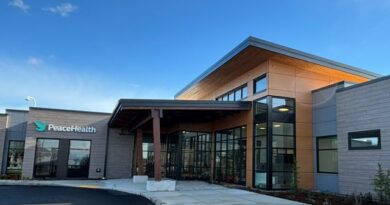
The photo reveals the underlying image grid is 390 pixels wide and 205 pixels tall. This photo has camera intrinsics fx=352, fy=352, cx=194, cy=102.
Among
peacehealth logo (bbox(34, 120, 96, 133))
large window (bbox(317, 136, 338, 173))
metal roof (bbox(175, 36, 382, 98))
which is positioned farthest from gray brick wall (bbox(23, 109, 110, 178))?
large window (bbox(317, 136, 338, 173))

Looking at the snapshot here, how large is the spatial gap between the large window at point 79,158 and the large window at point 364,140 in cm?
1781

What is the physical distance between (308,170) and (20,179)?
59.9ft

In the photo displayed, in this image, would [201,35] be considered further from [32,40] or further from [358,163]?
[358,163]

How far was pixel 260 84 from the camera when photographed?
1856 centimetres

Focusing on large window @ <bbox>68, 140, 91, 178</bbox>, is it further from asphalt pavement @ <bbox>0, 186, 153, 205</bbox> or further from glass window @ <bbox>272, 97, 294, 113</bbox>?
glass window @ <bbox>272, 97, 294, 113</bbox>

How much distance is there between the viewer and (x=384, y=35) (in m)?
17.9

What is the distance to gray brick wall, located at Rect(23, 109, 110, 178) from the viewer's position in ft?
78.6

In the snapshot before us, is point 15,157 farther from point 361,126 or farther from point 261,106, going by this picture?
point 361,126

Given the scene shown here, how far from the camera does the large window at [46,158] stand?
24.2 m

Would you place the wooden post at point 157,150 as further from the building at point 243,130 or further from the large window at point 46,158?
the large window at point 46,158

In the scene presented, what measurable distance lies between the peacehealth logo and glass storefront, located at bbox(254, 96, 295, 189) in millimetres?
13080

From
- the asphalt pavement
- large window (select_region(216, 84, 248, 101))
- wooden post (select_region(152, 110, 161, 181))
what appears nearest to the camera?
the asphalt pavement

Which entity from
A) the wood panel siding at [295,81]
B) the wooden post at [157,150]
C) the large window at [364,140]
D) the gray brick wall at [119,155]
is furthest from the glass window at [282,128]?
the gray brick wall at [119,155]

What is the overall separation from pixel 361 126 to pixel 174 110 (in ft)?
29.0
